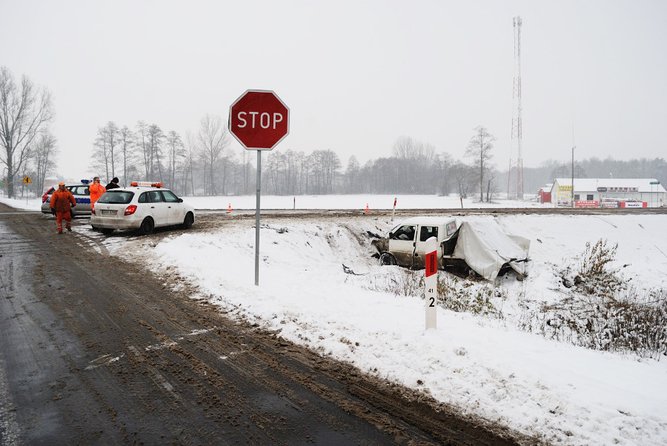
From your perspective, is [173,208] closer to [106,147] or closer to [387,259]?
[387,259]

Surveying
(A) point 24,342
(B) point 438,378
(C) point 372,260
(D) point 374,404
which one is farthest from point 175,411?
(C) point 372,260

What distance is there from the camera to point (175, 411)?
10.2 feet

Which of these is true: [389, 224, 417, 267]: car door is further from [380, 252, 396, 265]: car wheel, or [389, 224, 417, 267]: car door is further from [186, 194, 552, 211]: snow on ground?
[186, 194, 552, 211]: snow on ground

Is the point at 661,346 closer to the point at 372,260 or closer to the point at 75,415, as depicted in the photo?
the point at 75,415

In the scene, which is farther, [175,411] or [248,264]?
[248,264]

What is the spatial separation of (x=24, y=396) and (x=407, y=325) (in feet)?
13.0

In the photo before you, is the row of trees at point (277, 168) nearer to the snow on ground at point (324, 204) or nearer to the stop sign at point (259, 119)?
the snow on ground at point (324, 204)

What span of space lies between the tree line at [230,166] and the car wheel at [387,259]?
173 feet

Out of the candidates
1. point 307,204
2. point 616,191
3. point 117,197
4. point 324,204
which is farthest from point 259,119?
point 616,191

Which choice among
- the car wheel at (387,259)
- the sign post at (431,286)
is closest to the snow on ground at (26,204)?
the car wheel at (387,259)

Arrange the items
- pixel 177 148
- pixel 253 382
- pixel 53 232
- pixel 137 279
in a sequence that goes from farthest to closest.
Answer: pixel 177 148 < pixel 53 232 < pixel 137 279 < pixel 253 382

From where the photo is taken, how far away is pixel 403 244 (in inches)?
502

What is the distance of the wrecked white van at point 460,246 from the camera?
11.6 meters

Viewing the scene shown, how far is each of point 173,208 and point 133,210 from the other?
1.62 meters
